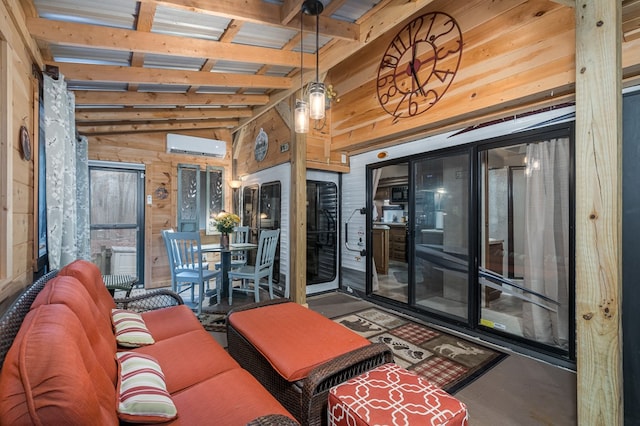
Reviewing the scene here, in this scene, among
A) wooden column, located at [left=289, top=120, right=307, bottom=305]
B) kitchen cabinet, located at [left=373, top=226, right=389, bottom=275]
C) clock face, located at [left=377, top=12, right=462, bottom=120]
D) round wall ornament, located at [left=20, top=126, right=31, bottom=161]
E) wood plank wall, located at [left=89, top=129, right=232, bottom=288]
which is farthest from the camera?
kitchen cabinet, located at [left=373, top=226, right=389, bottom=275]

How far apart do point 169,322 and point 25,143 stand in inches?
58.9

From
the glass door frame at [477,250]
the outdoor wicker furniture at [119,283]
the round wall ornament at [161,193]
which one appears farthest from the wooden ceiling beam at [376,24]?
the round wall ornament at [161,193]

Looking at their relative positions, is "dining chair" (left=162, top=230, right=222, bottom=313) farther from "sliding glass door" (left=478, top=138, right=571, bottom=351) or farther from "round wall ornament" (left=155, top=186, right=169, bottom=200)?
"sliding glass door" (left=478, top=138, right=571, bottom=351)

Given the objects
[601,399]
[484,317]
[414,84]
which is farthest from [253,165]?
[601,399]

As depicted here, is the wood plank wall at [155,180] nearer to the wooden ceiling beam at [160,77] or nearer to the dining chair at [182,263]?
the dining chair at [182,263]

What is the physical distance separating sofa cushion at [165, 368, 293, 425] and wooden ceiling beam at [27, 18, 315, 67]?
244 cm

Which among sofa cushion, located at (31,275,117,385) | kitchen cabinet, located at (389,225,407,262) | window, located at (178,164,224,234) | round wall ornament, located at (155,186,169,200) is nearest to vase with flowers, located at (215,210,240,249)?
window, located at (178,164,224,234)

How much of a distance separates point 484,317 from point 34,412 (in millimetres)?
3344

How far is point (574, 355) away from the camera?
2.38 meters

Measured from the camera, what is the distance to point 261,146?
488cm

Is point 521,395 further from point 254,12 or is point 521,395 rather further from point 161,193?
point 161,193

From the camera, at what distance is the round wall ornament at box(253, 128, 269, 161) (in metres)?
4.77

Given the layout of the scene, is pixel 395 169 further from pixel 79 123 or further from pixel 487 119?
pixel 79 123

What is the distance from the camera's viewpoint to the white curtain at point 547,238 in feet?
8.25
